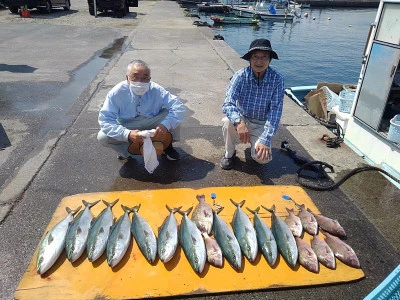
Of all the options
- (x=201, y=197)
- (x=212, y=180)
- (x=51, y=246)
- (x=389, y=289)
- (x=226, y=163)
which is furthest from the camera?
(x=226, y=163)

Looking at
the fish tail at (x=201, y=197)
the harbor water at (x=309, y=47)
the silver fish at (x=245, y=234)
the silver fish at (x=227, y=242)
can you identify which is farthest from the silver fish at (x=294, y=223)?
the harbor water at (x=309, y=47)

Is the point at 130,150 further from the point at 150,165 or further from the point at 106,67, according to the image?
the point at 106,67

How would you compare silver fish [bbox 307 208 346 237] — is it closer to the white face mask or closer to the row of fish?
the row of fish

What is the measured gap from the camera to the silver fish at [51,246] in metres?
2.46

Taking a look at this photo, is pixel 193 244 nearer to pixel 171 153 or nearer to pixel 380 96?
pixel 171 153

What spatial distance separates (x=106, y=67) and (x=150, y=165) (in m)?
6.52

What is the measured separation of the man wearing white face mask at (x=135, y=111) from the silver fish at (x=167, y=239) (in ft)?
3.90

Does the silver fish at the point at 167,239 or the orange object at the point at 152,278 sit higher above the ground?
the silver fish at the point at 167,239

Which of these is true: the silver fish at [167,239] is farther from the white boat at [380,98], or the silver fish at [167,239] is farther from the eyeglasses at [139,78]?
the white boat at [380,98]

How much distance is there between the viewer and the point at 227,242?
8.82 feet

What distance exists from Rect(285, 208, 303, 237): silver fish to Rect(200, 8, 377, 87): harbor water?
13113 mm

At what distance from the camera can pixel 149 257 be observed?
257 centimetres

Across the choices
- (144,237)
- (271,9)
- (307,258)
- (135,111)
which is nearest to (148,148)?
(135,111)

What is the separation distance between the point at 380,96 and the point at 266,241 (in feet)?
10.2
